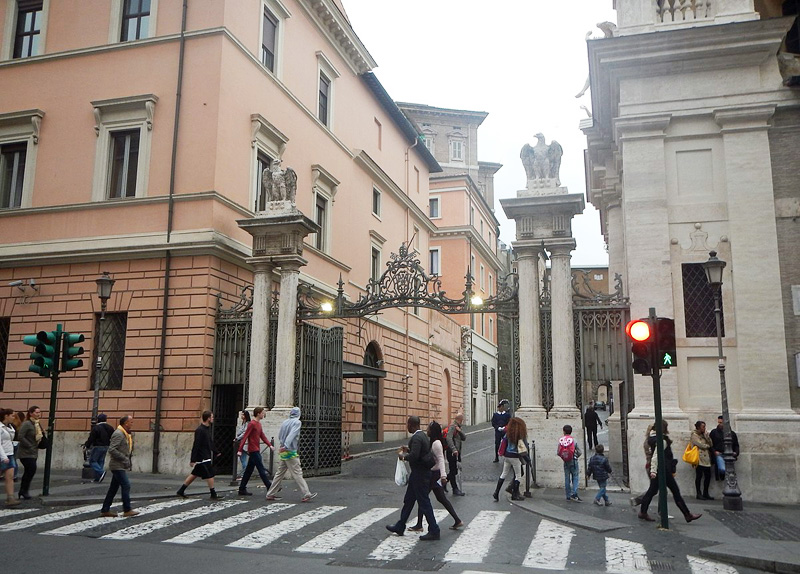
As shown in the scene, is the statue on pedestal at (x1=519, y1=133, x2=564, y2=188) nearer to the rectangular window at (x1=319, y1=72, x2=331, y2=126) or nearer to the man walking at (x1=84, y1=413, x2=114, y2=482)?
the man walking at (x1=84, y1=413, x2=114, y2=482)

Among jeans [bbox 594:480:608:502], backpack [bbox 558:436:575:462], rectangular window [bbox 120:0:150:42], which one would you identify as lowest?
jeans [bbox 594:480:608:502]

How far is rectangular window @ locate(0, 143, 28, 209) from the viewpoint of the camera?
22016 millimetres

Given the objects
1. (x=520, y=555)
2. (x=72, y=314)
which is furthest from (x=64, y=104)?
(x=520, y=555)

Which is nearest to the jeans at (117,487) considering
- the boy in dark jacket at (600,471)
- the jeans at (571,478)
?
the jeans at (571,478)

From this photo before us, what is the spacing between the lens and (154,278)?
19.8m

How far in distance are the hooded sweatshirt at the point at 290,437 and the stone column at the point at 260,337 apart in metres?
3.06

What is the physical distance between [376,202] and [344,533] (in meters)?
24.1

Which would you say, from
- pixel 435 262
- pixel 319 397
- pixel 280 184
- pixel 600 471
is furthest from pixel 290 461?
pixel 435 262

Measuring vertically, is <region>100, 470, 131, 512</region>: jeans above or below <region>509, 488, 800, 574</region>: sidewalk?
above

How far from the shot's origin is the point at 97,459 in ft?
55.4

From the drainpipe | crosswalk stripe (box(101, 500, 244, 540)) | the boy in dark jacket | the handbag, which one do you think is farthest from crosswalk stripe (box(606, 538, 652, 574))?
the drainpipe

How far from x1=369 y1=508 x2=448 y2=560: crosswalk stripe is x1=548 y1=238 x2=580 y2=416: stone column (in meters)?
6.21

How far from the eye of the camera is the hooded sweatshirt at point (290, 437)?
1436 cm

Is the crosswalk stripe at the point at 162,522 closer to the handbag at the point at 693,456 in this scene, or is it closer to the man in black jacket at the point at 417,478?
the man in black jacket at the point at 417,478
